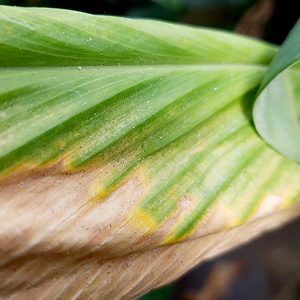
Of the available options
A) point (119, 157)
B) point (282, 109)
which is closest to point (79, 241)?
point (119, 157)

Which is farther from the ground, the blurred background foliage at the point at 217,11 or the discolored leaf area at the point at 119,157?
the blurred background foliage at the point at 217,11

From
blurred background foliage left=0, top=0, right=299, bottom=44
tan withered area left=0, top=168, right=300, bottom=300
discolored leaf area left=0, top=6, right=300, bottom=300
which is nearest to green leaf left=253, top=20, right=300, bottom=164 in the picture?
discolored leaf area left=0, top=6, right=300, bottom=300

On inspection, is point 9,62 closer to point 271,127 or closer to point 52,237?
point 52,237

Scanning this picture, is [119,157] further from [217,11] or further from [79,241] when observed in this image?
[217,11]

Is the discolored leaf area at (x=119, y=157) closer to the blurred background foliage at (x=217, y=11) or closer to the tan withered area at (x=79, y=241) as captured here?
the tan withered area at (x=79, y=241)

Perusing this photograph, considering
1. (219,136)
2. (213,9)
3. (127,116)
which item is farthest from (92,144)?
(213,9)

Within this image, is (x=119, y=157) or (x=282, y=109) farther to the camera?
(x=282, y=109)

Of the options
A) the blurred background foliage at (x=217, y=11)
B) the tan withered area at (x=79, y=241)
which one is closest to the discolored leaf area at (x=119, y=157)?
the tan withered area at (x=79, y=241)

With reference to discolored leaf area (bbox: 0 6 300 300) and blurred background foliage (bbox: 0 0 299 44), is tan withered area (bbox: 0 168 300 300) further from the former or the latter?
blurred background foliage (bbox: 0 0 299 44)
